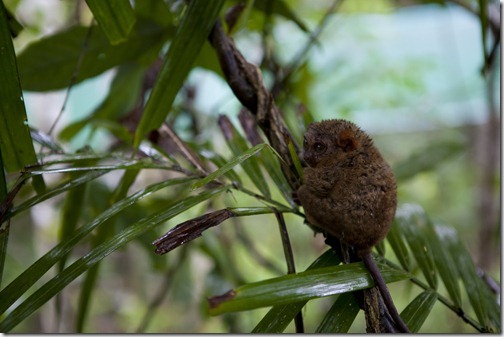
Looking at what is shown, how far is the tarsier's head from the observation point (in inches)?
39.6

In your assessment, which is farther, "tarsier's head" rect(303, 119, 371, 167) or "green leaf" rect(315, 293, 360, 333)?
"tarsier's head" rect(303, 119, 371, 167)

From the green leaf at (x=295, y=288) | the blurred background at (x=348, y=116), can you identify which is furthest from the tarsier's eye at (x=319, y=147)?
the blurred background at (x=348, y=116)

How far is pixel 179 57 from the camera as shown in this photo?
1.02 meters

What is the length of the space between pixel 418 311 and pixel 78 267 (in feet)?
1.98

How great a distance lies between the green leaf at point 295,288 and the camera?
27.1 inches

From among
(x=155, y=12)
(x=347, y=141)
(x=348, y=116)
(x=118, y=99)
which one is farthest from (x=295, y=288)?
(x=348, y=116)

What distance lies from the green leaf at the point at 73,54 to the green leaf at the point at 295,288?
0.95m

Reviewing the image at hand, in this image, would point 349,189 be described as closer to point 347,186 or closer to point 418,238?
point 347,186

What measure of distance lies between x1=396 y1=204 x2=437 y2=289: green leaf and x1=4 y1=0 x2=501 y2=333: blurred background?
1.14 meters

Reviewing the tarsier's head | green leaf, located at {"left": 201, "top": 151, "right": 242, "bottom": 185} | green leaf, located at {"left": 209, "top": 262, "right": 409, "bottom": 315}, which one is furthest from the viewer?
green leaf, located at {"left": 201, "top": 151, "right": 242, "bottom": 185}

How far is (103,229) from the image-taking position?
132 centimetres

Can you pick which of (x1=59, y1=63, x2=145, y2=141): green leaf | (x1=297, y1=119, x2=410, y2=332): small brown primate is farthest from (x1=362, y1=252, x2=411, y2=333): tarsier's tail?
(x1=59, y1=63, x2=145, y2=141): green leaf

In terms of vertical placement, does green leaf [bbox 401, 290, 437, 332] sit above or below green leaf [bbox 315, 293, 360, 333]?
below

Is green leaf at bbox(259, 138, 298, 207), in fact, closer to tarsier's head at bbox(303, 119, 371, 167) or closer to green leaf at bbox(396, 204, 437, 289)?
tarsier's head at bbox(303, 119, 371, 167)
